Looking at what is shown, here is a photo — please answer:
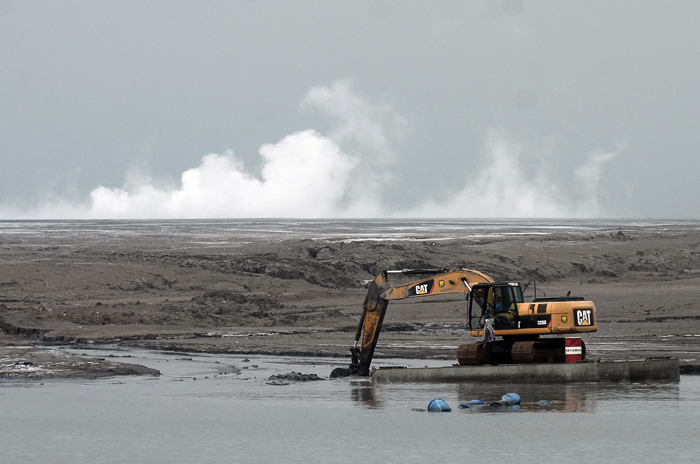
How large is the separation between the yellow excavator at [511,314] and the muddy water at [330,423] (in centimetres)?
110

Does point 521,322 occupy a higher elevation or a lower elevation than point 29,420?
higher

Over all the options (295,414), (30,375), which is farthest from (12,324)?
(295,414)

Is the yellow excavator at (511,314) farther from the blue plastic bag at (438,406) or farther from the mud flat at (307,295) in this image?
the blue plastic bag at (438,406)

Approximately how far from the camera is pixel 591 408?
62.8 feet

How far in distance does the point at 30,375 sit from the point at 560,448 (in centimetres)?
1349

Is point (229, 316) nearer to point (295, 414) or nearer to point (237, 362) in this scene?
point (237, 362)

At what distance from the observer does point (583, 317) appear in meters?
22.1

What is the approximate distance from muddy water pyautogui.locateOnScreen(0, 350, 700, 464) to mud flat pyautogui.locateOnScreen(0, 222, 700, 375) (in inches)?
185

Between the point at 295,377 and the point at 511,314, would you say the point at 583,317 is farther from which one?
the point at 295,377

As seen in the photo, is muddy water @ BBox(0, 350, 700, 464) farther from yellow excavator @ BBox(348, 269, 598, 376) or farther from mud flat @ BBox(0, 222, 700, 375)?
mud flat @ BBox(0, 222, 700, 375)

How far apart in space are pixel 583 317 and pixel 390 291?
4185mm

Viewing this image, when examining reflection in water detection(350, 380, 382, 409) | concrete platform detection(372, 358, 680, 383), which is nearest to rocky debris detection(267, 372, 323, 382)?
reflection in water detection(350, 380, 382, 409)

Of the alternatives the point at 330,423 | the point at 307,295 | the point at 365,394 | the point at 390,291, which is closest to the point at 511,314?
the point at 390,291

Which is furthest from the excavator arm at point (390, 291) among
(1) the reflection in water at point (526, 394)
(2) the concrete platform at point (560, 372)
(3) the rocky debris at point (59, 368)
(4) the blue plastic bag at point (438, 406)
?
(3) the rocky debris at point (59, 368)
